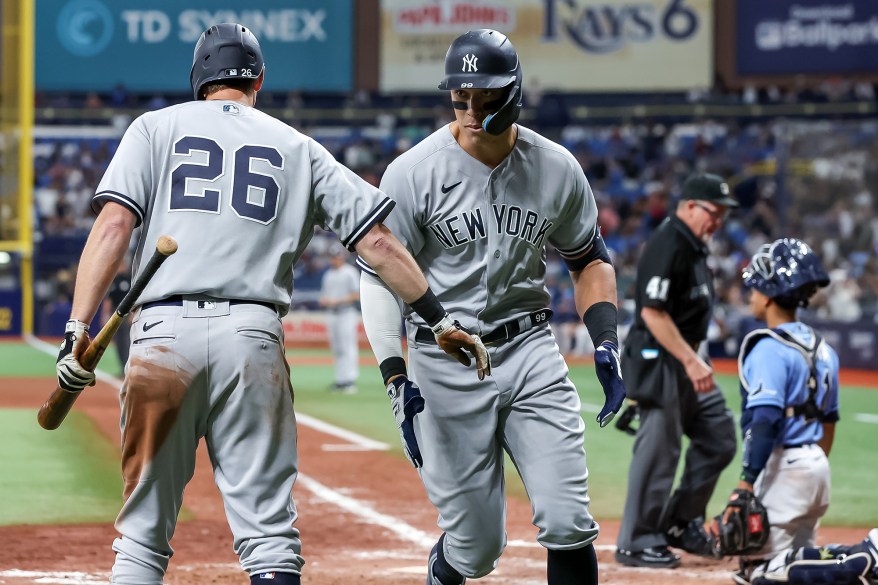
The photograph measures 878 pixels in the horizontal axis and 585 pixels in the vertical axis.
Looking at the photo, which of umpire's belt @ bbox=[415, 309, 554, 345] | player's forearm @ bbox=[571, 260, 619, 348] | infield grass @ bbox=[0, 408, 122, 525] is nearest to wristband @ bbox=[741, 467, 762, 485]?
player's forearm @ bbox=[571, 260, 619, 348]

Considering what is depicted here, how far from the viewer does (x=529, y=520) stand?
828cm

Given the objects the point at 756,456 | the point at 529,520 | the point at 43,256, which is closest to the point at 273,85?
the point at 43,256

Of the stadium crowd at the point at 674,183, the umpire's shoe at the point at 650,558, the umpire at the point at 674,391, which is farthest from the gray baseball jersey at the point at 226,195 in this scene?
the stadium crowd at the point at 674,183

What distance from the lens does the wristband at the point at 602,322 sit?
16.1 ft

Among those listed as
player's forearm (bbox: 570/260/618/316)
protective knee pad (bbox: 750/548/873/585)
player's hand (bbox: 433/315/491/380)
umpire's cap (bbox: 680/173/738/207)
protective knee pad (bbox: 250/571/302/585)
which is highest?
umpire's cap (bbox: 680/173/738/207)

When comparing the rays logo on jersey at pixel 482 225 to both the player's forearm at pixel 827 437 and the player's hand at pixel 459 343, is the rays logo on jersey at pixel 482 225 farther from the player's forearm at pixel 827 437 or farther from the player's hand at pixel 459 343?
the player's forearm at pixel 827 437

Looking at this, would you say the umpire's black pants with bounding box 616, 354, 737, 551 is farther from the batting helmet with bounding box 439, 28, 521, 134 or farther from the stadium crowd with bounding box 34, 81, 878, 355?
the stadium crowd with bounding box 34, 81, 878, 355

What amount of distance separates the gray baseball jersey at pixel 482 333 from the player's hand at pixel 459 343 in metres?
0.30

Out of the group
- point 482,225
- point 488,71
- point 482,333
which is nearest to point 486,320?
point 482,333

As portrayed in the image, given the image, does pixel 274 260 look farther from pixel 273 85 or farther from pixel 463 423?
pixel 273 85

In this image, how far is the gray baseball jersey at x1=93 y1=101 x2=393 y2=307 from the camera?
425cm

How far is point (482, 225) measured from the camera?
15.6ft

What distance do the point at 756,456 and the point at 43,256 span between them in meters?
27.2

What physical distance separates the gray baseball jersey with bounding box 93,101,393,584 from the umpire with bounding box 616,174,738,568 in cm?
308
